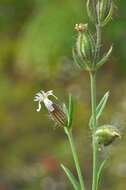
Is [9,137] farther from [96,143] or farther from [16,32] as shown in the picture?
[96,143]

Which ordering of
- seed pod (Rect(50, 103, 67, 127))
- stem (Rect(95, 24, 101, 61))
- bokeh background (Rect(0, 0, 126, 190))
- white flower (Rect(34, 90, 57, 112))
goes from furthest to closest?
bokeh background (Rect(0, 0, 126, 190)), white flower (Rect(34, 90, 57, 112)), seed pod (Rect(50, 103, 67, 127)), stem (Rect(95, 24, 101, 61))

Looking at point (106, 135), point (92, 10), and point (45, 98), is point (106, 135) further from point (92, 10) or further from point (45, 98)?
point (92, 10)

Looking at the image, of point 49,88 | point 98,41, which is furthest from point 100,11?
point 49,88

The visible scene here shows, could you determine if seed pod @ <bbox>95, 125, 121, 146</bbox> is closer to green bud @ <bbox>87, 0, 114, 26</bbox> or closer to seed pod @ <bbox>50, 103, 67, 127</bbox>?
seed pod @ <bbox>50, 103, 67, 127</bbox>

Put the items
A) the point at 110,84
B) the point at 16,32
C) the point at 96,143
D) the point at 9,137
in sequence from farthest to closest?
the point at 16,32 → the point at 110,84 → the point at 9,137 → the point at 96,143

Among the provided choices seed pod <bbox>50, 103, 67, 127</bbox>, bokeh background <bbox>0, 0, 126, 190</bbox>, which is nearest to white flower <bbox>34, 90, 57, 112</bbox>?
seed pod <bbox>50, 103, 67, 127</bbox>

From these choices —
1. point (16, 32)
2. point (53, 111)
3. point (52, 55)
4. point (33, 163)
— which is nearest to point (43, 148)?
point (33, 163)
